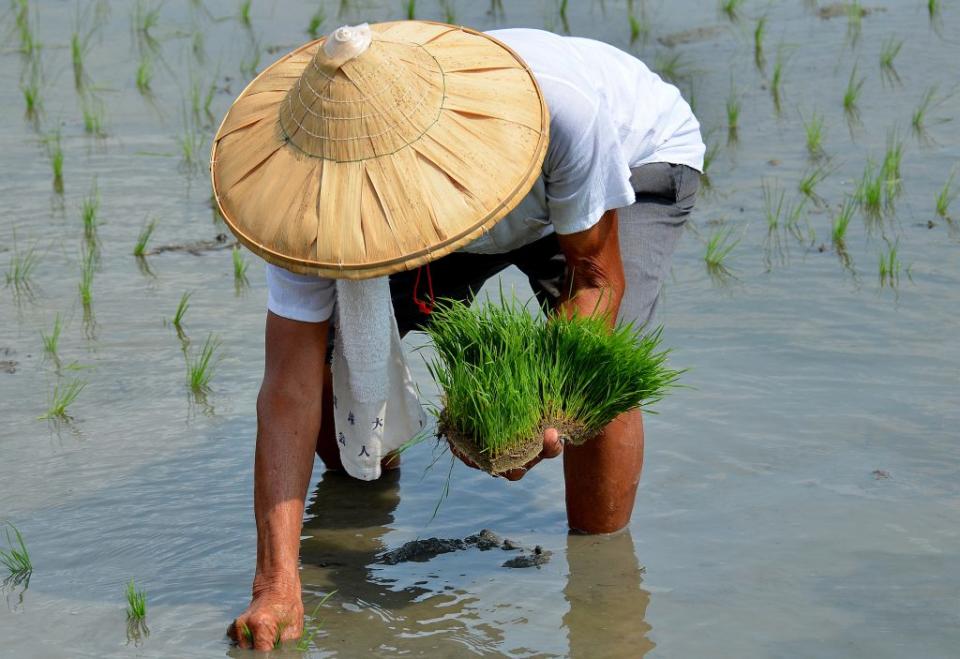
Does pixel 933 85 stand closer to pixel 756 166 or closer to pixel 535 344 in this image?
pixel 756 166

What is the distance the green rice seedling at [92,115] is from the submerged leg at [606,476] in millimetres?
3567

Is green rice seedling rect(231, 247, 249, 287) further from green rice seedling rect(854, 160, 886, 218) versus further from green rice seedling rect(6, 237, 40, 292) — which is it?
green rice seedling rect(854, 160, 886, 218)

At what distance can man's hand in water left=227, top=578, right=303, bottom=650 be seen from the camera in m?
2.51

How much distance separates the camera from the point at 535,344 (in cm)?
260

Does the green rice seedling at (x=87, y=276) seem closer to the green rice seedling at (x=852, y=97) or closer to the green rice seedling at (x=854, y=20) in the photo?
the green rice seedling at (x=852, y=97)

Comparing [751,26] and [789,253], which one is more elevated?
[751,26]

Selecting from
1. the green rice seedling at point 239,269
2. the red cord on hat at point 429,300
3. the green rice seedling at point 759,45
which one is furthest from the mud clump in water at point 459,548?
the green rice seedling at point 759,45

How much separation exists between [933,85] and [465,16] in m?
2.40

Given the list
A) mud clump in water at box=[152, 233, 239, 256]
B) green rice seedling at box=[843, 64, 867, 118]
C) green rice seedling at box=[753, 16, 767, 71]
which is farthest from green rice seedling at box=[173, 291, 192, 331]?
green rice seedling at box=[753, 16, 767, 71]

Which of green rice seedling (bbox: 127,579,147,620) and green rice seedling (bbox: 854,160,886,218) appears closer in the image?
green rice seedling (bbox: 127,579,147,620)

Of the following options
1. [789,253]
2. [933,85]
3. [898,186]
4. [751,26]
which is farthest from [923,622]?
[751,26]

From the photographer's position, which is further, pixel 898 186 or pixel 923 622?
pixel 898 186

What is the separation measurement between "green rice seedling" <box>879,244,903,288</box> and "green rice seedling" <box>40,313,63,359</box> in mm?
2680

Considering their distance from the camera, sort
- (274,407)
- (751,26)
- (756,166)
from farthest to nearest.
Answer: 1. (751,26)
2. (756,166)
3. (274,407)
